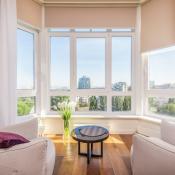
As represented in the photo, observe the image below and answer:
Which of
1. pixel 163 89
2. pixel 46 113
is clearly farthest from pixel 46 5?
pixel 163 89

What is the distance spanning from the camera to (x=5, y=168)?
987 millimetres

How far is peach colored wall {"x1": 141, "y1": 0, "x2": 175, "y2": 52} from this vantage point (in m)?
3.30

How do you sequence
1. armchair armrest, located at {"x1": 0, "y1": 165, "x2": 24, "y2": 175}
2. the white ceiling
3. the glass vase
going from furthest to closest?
the white ceiling < the glass vase < armchair armrest, located at {"x1": 0, "y1": 165, "x2": 24, "y2": 175}

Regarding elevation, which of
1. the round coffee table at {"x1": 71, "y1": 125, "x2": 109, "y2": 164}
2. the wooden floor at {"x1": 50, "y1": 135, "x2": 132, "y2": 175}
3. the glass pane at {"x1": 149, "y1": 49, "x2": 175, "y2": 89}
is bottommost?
the wooden floor at {"x1": 50, "y1": 135, "x2": 132, "y2": 175}

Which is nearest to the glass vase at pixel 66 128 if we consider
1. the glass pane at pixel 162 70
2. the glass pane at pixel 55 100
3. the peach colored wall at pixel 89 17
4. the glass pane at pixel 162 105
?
the glass pane at pixel 55 100

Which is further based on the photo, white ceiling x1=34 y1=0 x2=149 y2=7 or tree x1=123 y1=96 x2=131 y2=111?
tree x1=123 y1=96 x2=131 y2=111

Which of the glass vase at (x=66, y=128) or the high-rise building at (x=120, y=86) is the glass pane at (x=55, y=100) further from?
the high-rise building at (x=120, y=86)

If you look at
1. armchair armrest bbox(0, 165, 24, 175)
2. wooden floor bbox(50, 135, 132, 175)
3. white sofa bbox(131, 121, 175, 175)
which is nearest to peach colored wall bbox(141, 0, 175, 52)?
wooden floor bbox(50, 135, 132, 175)

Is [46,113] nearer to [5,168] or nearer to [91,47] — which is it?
[91,47]

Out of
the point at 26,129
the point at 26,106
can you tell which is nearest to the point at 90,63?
the point at 26,106

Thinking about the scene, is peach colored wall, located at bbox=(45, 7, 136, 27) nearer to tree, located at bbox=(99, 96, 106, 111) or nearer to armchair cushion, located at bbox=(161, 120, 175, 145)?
tree, located at bbox=(99, 96, 106, 111)

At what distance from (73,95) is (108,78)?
900mm

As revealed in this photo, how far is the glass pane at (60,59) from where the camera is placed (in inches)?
163

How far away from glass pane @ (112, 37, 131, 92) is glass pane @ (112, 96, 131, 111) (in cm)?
19
